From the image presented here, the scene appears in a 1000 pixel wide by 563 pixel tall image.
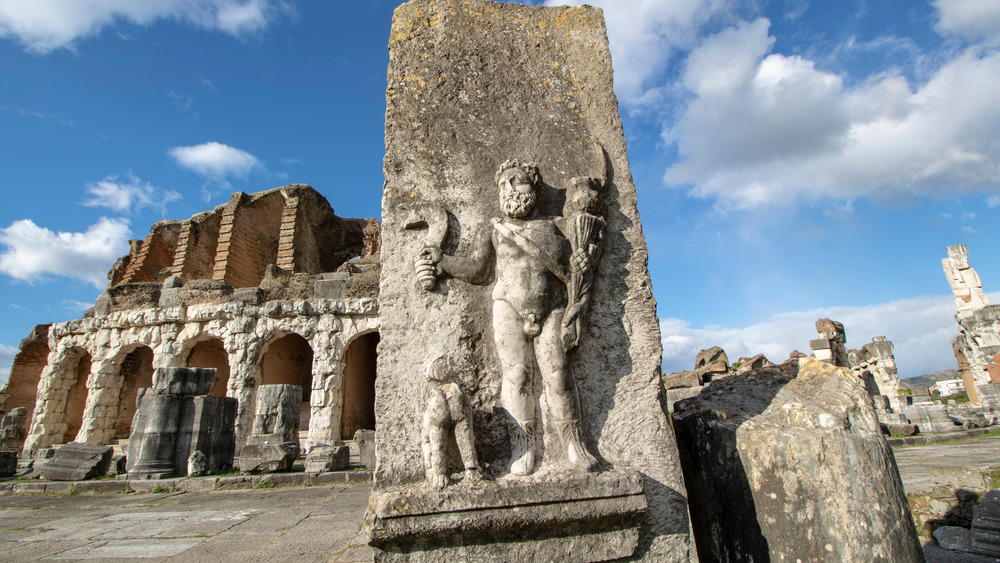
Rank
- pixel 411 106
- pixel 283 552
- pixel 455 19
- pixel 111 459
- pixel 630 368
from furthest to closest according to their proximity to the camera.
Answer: pixel 111 459
pixel 283 552
pixel 455 19
pixel 411 106
pixel 630 368

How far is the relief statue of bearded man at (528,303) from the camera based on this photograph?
210 cm

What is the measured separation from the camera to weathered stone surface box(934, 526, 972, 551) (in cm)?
294

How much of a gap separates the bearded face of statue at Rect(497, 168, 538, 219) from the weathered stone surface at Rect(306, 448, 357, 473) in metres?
6.89

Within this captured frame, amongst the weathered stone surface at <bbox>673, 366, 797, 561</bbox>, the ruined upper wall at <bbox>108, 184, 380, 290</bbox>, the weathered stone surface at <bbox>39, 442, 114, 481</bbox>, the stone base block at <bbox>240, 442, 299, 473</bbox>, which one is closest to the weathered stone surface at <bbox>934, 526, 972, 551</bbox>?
the weathered stone surface at <bbox>673, 366, 797, 561</bbox>

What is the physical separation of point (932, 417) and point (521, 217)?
14.9m

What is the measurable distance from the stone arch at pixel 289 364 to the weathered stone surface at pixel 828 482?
13516 mm

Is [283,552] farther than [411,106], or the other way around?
[283,552]

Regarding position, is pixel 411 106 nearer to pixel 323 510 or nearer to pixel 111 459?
pixel 323 510

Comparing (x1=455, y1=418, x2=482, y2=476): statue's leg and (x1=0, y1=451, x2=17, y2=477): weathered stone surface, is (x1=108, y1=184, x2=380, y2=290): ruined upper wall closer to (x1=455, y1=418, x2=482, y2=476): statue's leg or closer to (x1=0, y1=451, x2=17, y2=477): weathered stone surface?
(x1=0, y1=451, x2=17, y2=477): weathered stone surface

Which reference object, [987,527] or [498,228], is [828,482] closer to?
[498,228]

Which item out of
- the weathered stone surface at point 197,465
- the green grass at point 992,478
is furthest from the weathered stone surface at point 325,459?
the green grass at point 992,478

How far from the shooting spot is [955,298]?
19.1m

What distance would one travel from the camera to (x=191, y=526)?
4562 millimetres

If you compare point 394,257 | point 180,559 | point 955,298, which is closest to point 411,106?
point 394,257
